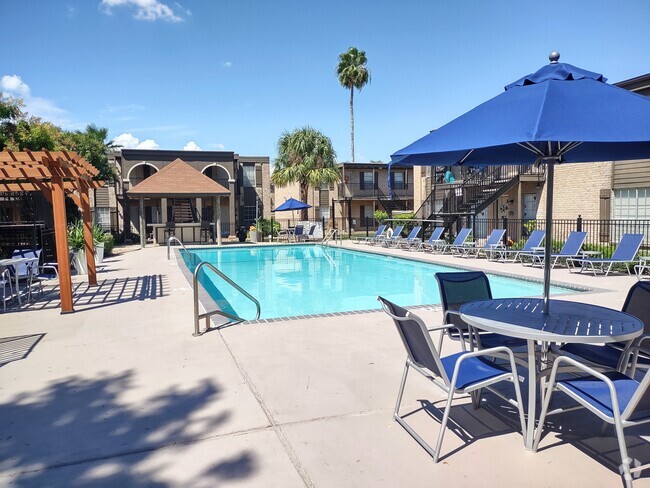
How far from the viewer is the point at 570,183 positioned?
→ 17.3m

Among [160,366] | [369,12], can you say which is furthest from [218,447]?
[369,12]

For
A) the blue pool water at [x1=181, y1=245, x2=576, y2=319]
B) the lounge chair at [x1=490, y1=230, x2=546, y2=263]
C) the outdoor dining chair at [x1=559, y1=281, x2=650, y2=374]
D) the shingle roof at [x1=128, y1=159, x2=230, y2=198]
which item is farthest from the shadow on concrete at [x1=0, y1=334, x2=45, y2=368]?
the shingle roof at [x1=128, y1=159, x2=230, y2=198]

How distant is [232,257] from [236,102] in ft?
22.2

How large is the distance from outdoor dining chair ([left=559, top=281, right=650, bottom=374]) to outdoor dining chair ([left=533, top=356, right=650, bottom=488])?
455 mm

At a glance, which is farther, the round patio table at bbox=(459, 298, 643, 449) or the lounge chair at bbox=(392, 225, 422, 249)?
the lounge chair at bbox=(392, 225, 422, 249)

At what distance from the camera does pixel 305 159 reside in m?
29.2

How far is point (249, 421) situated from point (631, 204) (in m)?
16.2

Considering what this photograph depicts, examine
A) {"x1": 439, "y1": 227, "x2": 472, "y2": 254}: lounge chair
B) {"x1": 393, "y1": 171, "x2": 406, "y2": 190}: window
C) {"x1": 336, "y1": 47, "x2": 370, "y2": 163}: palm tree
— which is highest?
{"x1": 336, "y1": 47, "x2": 370, "y2": 163}: palm tree

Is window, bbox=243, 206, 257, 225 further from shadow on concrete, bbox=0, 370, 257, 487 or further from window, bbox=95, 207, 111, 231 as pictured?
shadow on concrete, bbox=0, 370, 257, 487

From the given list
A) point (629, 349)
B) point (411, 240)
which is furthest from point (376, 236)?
point (629, 349)

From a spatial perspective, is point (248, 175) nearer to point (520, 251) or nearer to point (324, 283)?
point (324, 283)

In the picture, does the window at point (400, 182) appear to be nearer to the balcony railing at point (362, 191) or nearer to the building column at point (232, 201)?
the balcony railing at point (362, 191)

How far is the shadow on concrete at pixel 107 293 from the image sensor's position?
315 inches

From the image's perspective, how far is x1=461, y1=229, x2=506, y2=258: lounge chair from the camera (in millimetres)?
15223
